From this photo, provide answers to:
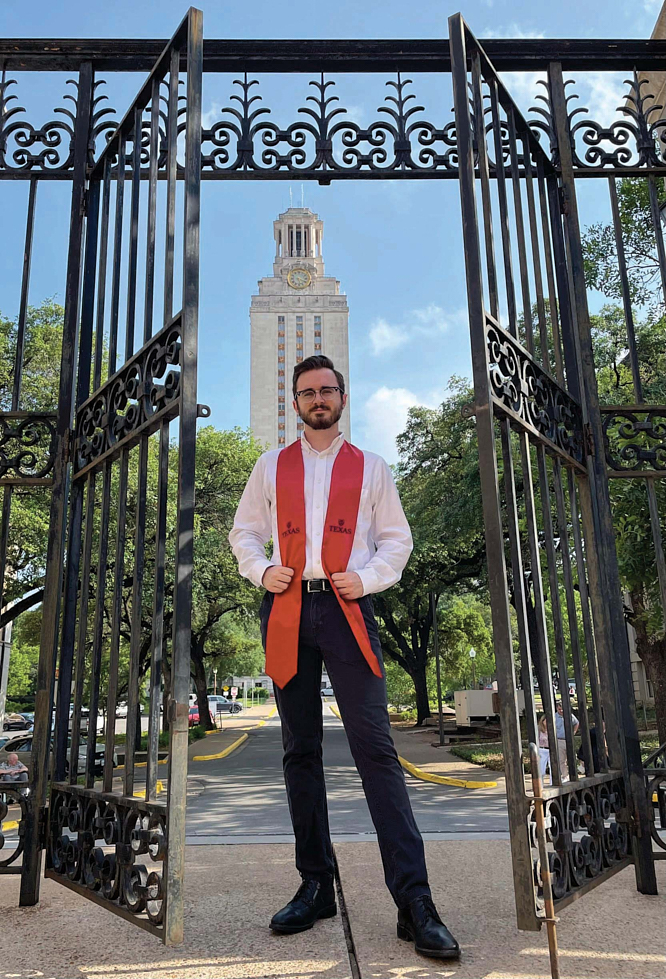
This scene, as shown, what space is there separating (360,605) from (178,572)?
2.47 feet

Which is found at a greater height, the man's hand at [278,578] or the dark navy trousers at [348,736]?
the man's hand at [278,578]

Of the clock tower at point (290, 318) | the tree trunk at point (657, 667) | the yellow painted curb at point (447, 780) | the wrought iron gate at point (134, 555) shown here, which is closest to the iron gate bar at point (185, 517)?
the wrought iron gate at point (134, 555)

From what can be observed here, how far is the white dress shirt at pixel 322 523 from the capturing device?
3180 mm

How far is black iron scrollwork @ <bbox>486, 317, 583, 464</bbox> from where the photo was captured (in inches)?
125

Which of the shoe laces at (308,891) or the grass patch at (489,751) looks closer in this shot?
the shoe laces at (308,891)

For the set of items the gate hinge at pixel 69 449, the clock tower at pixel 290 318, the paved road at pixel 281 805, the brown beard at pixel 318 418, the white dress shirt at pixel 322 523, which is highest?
the clock tower at pixel 290 318

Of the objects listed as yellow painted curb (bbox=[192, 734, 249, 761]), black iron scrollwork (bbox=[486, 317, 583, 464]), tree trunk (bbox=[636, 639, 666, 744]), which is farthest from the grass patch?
black iron scrollwork (bbox=[486, 317, 583, 464])

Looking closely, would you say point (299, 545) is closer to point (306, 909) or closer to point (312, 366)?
point (312, 366)

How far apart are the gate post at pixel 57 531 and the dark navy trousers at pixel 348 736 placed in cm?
122

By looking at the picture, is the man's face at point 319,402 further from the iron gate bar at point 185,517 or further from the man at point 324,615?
the iron gate bar at point 185,517

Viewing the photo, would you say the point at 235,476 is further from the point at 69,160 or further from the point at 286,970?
the point at 286,970

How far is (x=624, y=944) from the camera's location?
277 centimetres

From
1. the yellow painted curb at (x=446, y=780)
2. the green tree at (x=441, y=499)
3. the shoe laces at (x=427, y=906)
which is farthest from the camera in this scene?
the green tree at (x=441, y=499)

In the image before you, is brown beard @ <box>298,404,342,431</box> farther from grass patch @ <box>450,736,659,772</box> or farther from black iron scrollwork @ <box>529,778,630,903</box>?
grass patch @ <box>450,736,659,772</box>
